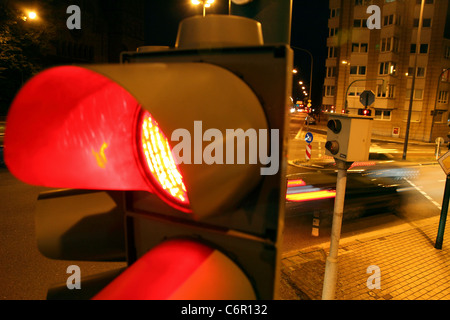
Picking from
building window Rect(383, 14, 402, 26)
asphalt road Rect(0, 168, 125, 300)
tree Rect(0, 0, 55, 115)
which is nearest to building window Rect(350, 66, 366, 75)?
building window Rect(383, 14, 402, 26)

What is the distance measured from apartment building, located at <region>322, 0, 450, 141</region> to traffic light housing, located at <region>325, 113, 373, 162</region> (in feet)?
119

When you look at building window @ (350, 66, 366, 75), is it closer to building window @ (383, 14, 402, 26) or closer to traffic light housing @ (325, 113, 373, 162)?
building window @ (383, 14, 402, 26)

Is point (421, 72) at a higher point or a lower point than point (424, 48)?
lower

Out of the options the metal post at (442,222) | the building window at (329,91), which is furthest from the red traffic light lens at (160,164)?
the building window at (329,91)

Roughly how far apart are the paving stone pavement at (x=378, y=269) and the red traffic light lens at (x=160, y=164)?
3.43 m

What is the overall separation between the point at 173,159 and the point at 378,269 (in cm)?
510

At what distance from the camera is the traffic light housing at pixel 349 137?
149 inches

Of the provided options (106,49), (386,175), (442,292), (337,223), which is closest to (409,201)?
(386,175)

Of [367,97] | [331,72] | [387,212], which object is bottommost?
[387,212]

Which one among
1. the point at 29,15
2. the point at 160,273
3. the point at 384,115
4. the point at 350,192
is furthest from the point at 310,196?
the point at 384,115

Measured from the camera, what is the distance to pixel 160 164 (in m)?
1.28

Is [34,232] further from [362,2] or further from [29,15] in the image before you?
[362,2]
